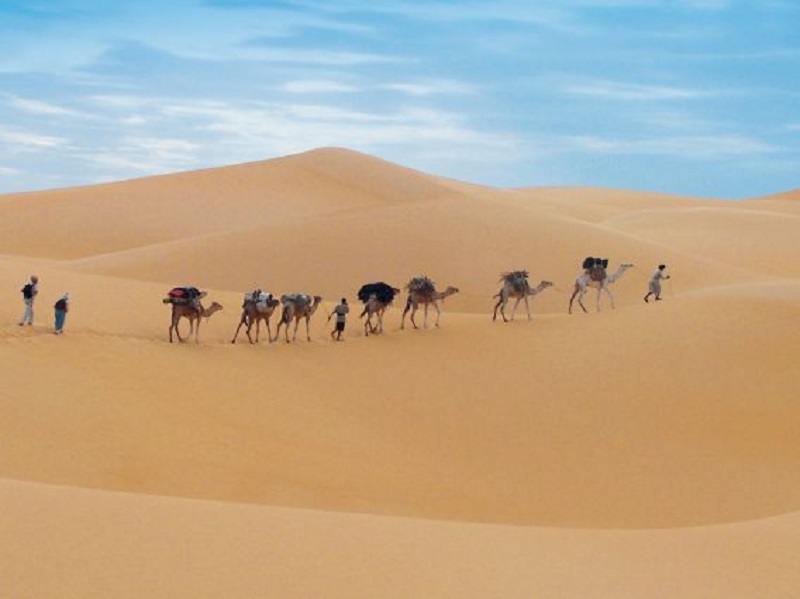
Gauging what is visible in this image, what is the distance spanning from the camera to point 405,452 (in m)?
17.0

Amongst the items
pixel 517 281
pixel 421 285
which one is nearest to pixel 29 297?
pixel 421 285

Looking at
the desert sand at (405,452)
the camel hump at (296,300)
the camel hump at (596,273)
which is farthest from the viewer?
the camel hump at (596,273)

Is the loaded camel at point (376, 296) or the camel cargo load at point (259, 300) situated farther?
the loaded camel at point (376, 296)

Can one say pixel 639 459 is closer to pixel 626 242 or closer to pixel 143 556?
pixel 143 556

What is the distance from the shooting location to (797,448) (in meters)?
17.8

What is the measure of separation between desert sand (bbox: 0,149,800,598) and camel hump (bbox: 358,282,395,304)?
784 mm

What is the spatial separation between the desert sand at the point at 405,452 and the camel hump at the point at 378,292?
0.78 meters

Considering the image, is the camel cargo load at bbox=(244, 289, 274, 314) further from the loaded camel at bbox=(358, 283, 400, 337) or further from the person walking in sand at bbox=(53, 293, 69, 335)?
the person walking in sand at bbox=(53, 293, 69, 335)

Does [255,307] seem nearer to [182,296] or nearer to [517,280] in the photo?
[182,296]

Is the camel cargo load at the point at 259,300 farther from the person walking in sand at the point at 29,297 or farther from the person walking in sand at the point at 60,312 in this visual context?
the person walking in sand at the point at 29,297

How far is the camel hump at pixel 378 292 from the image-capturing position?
21.9m

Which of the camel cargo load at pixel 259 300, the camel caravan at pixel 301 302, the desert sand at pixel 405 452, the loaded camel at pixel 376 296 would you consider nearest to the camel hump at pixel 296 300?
the camel caravan at pixel 301 302

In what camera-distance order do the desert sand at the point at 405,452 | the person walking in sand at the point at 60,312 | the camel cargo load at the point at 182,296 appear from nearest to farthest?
the desert sand at the point at 405,452 < the person walking in sand at the point at 60,312 < the camel cargo load at the point at 182,296

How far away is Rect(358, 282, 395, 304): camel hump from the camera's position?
21.9 m
